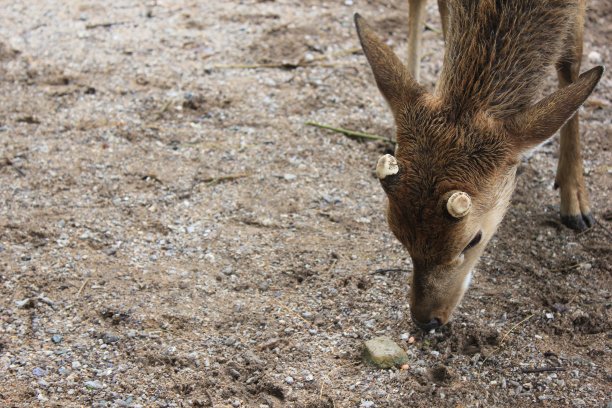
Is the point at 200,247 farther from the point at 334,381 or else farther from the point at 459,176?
the point at 459,176

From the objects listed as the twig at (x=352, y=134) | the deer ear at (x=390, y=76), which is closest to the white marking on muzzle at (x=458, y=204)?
the deer ear at (x=390, y=76)

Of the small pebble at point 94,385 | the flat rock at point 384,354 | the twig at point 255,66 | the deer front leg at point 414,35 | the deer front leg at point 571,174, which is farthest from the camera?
the twig at point 255,66

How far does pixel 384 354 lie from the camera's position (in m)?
4.53

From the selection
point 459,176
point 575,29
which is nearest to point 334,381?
point 459,176

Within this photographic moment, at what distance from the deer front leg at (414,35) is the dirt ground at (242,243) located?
0.40 metres

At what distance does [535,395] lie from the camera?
14.2 feet

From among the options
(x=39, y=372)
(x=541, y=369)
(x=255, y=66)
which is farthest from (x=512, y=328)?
(x=255, y=66)

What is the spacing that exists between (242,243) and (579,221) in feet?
8.01

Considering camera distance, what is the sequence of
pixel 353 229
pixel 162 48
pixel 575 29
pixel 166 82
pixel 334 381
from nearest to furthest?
1. pixel 334 381
2. pixel 575 29
3. pixel 353 229
4. pixel 166 82
5. pixel 162 48

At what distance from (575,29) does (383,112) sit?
2194 millimetres

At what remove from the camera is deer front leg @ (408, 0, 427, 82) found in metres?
7.16

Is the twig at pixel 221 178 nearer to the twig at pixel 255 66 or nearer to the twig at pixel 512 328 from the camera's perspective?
the twig at pixel 255 66

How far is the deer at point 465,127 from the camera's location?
410 centimetres

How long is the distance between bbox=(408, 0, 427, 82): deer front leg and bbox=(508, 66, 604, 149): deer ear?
2.98 m
